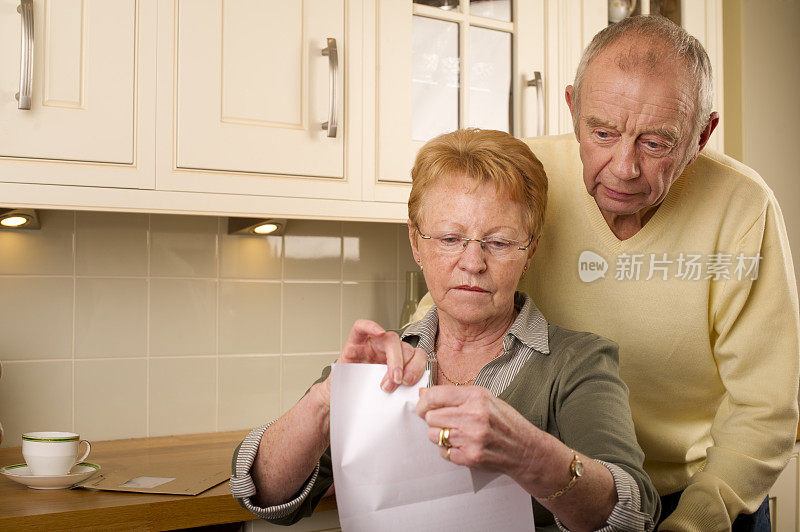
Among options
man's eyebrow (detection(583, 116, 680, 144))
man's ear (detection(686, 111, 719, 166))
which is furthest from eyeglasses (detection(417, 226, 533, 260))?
man's ear (detection(686, 111, 719, 166))

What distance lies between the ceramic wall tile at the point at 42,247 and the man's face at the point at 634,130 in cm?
128

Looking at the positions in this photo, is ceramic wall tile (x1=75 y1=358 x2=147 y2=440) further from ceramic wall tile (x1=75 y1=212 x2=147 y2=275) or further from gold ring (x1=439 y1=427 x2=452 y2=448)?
gold ring (x1=439 y1=427 x2=452 y2=448)

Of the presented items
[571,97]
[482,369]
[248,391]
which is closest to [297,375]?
[248,391]

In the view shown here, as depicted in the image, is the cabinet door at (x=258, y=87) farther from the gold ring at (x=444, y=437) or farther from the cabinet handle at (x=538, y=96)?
the gold ring at (x=444, y=437)

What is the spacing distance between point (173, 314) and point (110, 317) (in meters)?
0.15

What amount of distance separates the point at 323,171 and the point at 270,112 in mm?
175

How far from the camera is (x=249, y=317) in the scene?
2.04 m

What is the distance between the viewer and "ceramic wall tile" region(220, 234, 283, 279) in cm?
201

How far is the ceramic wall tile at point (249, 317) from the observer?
2.01 meters

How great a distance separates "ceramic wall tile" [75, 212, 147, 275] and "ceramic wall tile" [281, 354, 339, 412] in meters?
0.46

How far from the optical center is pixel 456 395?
2.70 feet

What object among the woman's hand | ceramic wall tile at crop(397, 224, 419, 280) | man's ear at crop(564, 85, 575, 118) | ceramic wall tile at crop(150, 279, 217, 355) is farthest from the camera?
ceramic wall tile at crop(397, 224, 419, 280)

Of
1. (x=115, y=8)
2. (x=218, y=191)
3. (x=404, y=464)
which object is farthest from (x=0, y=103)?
(x=404, y=464)

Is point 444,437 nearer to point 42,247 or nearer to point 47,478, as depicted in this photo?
point 47,478
